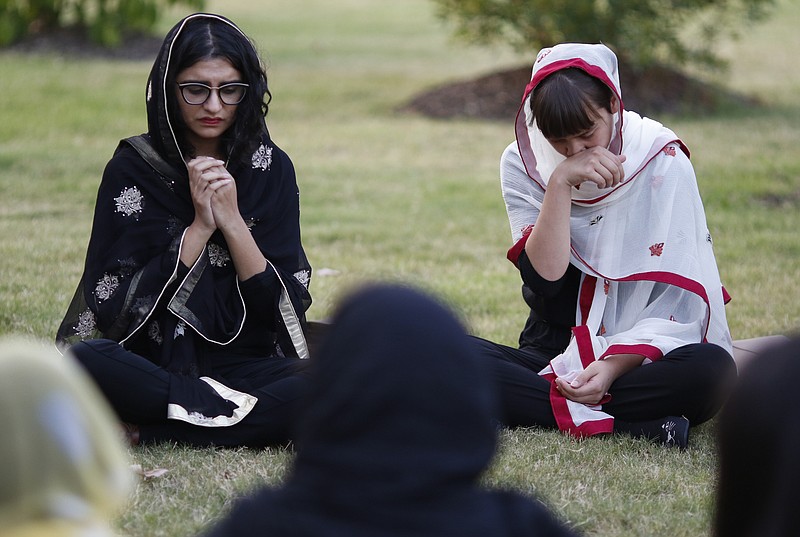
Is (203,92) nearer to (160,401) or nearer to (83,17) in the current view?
(160,401)

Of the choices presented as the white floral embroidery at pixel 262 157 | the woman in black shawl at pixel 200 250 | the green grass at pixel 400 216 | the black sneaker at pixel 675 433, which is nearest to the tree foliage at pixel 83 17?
the green grass at pixel 400 216

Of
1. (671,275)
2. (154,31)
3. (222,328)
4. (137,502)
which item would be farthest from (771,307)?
(154,31)

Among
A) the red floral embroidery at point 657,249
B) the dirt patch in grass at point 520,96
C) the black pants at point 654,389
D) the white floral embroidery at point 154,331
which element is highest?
the red floral embroidery at point 657,249

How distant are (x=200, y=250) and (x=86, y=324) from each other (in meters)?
0.51

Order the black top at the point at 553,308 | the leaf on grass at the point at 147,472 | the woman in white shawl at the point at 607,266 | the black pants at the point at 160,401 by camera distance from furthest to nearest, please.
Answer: the black top at the point at 553,308, the woman in white shawl at the point at 607,266, the black pants at the point at 160,401, the leaf on grass at the point at 147,472

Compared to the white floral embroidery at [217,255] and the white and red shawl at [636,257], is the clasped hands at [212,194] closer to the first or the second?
the white floral embroidery at [217,255]

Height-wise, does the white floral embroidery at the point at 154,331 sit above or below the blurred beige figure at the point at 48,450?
below

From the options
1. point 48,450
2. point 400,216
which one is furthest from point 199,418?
point 400,216

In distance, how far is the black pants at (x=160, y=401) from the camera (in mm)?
3770

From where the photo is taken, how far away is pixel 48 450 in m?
1.70

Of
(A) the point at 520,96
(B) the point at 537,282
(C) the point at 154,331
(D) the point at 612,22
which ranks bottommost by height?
(A) the point at 520,96

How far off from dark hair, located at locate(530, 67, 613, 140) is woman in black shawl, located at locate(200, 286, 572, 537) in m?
2.18

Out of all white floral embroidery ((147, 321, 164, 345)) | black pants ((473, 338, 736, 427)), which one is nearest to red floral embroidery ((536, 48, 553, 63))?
Answer: black pants ((473, 338, 736, 427))

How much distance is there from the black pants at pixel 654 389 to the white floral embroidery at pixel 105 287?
4.54 ft
